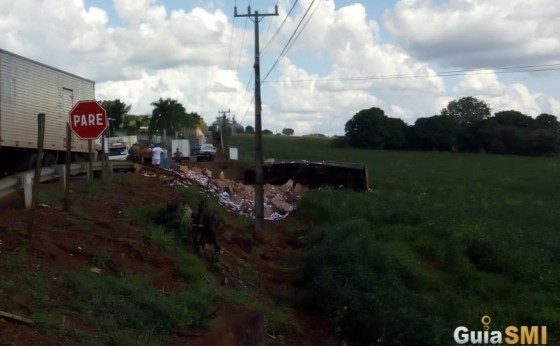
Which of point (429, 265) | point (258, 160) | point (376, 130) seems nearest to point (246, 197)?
point (258, 160)

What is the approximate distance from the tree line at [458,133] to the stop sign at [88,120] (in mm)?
82867

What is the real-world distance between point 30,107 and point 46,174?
17.7 ft

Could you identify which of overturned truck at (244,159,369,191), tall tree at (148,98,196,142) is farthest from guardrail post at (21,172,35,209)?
tall tree at (148,98,196,142)

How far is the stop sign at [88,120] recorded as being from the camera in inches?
625

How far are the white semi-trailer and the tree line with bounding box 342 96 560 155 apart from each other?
73.8 meters

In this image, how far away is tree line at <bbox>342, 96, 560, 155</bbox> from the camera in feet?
310

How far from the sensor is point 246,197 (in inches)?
1479

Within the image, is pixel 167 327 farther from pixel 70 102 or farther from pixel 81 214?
pixel 70 102

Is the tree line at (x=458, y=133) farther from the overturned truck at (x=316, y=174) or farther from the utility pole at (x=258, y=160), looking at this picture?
the utility pole at (x=258, y=160)

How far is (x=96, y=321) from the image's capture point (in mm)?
10633

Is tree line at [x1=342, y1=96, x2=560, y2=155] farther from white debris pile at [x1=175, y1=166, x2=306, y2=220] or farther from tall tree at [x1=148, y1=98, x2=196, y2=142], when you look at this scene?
white debris pile at [x1=175, y1=166, x2=306, y2=220]

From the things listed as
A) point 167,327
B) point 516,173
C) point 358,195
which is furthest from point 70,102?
point 516,173

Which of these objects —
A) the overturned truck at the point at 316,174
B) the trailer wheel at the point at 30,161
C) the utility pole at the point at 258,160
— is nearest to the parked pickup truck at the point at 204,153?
the overturned truck at the point at 316,174

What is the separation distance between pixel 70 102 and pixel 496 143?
7571 cm
